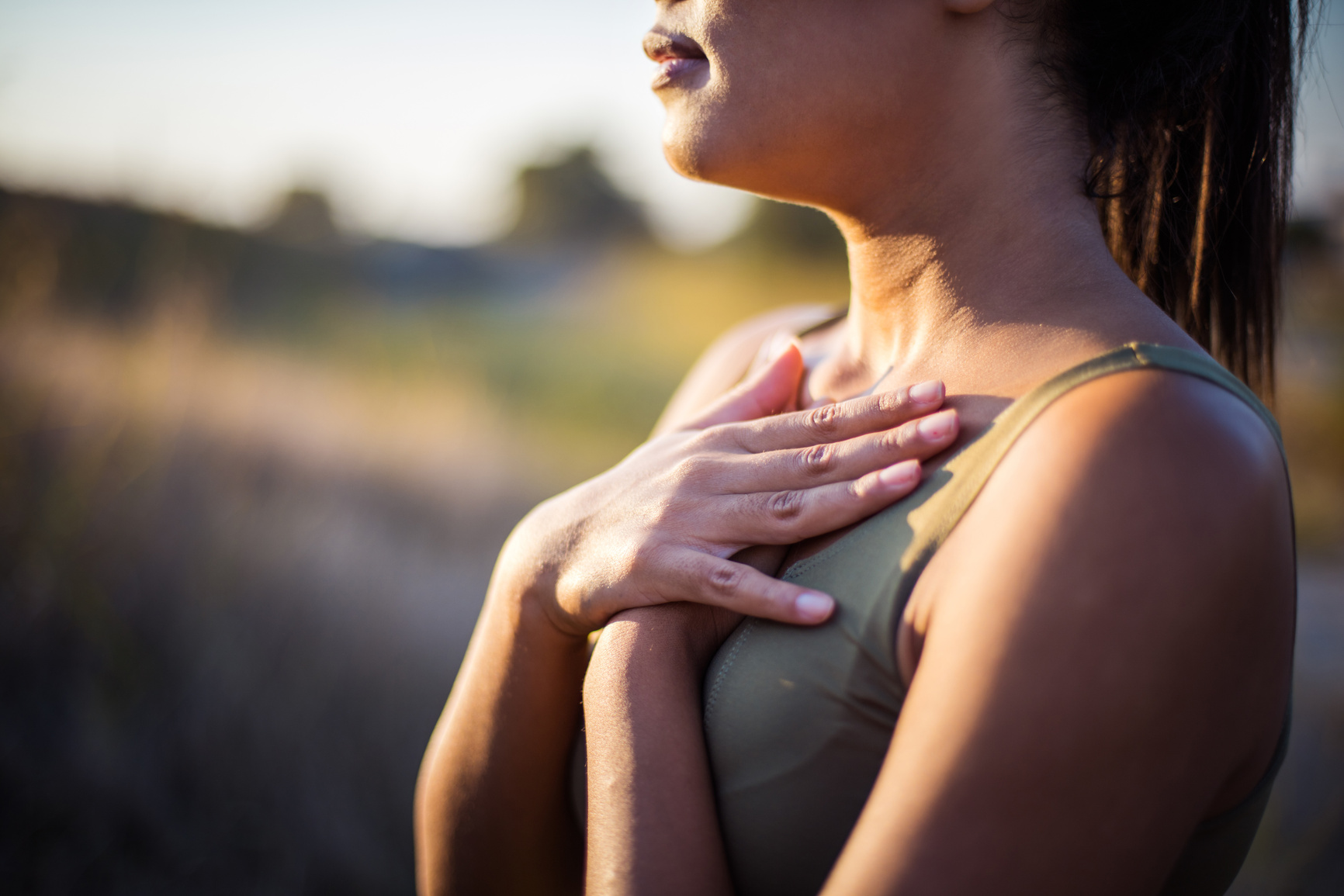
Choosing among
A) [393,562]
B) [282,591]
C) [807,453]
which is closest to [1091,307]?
[807,453]

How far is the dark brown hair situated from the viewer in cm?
124

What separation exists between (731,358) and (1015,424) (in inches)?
38.4

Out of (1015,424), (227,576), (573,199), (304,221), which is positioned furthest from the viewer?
(573,199)

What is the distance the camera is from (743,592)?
1.07 meters

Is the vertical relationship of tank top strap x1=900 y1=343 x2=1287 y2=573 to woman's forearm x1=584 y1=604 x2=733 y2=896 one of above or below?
above

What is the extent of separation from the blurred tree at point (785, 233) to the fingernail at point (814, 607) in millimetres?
15081

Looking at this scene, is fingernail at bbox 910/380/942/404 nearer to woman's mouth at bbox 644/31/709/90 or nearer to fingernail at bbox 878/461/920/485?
fingernail at bbox 878/461/920/485

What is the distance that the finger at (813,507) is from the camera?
3.39 feet

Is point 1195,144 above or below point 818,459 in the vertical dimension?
above

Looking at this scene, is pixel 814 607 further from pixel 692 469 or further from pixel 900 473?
pixel 692 469

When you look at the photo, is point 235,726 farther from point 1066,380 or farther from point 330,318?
point 330,318

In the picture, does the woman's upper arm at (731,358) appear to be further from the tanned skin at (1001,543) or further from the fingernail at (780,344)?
the tanned skin at (1001,543)

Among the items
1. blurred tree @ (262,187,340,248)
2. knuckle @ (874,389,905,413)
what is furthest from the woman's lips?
blurred tree @ (262,187,340,248)

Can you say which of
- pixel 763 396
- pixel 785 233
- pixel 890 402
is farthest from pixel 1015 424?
pixel 785 233
